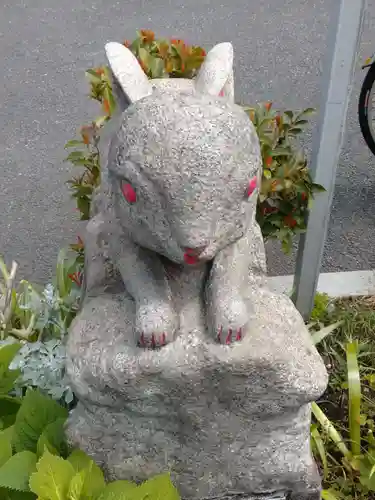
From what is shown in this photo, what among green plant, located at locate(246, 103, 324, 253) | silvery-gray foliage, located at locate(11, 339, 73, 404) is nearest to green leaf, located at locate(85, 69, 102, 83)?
green plant, located at locate(246, 103, 324, 253)

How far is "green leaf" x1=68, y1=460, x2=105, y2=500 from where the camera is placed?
139cm

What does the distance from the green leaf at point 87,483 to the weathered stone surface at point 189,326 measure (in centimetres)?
7

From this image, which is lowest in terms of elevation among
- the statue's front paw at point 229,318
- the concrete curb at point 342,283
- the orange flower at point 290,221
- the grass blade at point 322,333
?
the concrete curb at point 342,283

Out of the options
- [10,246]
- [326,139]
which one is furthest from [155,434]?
[10,246]

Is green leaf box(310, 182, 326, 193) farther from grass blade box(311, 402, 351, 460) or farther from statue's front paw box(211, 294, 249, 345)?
statue's front paw box(211, 294, 249, 345)

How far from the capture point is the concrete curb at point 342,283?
2836 mm

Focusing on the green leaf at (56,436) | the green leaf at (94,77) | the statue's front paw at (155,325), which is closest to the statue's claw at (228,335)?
the statue's front paw at (155,325)

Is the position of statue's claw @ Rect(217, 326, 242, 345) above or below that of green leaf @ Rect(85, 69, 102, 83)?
below

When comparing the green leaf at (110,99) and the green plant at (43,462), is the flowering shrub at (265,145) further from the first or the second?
the green plant at (43,462)

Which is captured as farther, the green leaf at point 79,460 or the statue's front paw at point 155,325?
the green leaf at point 79,460

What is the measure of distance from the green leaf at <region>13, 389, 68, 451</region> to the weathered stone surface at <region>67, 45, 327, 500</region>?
7.8 inches

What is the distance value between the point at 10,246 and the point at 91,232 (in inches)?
69.2

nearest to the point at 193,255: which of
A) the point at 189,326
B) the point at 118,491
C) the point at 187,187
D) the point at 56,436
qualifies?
the point at 187,187

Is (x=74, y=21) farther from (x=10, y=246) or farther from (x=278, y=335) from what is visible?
(x=278, y=335)
